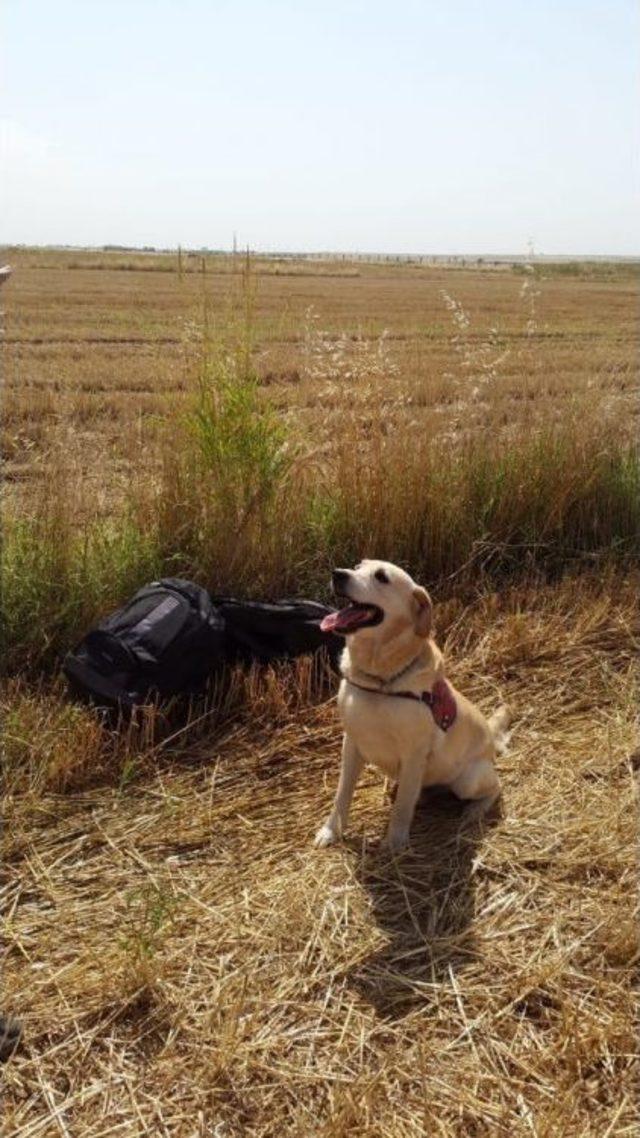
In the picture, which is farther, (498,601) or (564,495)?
(564,495)

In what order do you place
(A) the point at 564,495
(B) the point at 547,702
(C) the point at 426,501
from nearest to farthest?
(B) the point at 547,702 → (C) the point at 426,501 → (A) the point at 564,495

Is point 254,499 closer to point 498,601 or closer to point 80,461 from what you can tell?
point 80,461

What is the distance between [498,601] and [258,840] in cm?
205

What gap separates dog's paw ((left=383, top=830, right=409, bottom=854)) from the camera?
3.12m

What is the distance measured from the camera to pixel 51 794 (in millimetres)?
3303

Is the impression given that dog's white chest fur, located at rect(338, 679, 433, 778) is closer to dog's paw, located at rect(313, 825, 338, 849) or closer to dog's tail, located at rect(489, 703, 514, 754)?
dog's paw, located at rect(313, 825, 338, 849)

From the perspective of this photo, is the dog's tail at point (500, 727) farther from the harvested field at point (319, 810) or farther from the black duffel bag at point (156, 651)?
the black duffel bag at point (156, 651)

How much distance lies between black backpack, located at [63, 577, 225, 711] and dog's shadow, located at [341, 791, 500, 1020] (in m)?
0.99

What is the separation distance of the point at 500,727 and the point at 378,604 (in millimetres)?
1013

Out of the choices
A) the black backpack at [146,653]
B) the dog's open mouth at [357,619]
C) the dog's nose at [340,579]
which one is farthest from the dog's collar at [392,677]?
the black backpack at [146,653]

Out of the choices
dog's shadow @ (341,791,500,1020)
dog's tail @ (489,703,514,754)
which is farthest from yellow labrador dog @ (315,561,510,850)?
dog's tail @ (489,703,514,754)

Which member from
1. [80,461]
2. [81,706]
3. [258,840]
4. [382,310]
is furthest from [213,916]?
[382,310]

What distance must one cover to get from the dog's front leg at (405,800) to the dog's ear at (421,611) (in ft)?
1.33

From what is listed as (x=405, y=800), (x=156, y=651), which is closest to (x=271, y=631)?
(x=156, y=651)
